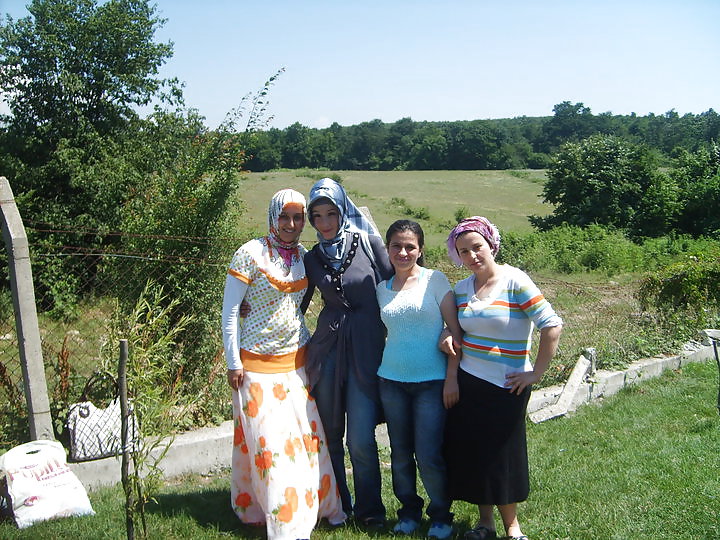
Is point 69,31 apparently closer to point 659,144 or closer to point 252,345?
point 252,345

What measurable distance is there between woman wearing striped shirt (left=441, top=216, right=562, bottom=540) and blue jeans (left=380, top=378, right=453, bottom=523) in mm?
97

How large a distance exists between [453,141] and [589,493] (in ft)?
214

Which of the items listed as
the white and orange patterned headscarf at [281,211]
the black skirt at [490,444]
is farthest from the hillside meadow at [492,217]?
the black skirt at [490,444]

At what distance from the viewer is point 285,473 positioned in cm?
330

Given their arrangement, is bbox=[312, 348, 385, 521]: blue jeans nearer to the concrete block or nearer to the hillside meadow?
the hillside meadow

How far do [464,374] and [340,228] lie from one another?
3.35 ft

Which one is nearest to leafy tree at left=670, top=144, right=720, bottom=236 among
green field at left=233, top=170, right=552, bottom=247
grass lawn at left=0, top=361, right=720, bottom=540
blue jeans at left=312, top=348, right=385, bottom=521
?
green field at left=233, top=170, right=552, bottom=247

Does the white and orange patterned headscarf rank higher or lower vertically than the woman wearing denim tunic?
higher

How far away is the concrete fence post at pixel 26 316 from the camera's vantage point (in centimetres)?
383

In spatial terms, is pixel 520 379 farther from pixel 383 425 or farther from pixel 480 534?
pixel 383 425

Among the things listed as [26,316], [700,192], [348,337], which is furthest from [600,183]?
[26,316]

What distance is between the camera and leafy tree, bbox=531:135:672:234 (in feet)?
73.7

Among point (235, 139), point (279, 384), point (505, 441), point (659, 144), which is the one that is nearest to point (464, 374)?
point (505, 441)

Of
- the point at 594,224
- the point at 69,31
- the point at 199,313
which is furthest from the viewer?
the point at 594,224
